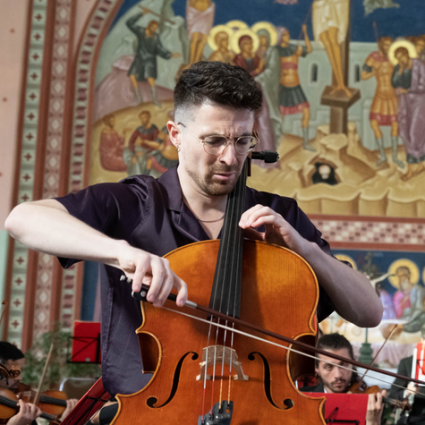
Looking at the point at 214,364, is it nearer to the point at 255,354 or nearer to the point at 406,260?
the point at 255,354

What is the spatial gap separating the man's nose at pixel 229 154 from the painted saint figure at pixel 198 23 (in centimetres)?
698

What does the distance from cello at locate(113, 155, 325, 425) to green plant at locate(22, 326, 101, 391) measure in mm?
5625

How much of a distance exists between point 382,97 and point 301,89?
1171 mm

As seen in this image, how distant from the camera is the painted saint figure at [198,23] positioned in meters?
8.28

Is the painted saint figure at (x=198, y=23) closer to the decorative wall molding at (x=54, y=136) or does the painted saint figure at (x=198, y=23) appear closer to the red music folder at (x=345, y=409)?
the decorative wall molding at (x=54, y=136)

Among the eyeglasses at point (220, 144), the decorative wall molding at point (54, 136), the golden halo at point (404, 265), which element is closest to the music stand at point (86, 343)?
the decorative wall molding at point (54, 136)

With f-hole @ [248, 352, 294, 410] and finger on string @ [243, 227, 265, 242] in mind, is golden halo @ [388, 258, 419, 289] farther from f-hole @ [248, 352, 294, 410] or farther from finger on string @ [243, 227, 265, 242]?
f-hole @ [248, 352, 294, 410]

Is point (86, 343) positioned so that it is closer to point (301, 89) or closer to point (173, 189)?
point (173, 189)

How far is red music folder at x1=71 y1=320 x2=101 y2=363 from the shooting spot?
5160mm

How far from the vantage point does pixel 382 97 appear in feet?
26.8

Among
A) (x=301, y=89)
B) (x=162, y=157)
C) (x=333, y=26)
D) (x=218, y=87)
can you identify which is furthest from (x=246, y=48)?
(x=218, y=87)

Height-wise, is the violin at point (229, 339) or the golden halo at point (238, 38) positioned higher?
the golden halo at point (238, 38)

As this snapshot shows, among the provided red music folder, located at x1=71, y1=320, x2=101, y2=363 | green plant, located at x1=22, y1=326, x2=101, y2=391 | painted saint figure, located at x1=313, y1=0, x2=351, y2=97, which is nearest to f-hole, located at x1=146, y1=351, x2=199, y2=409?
red music folder, located at x1=71, y1=320, x2=101, y2=363

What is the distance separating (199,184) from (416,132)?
23.4 ft
